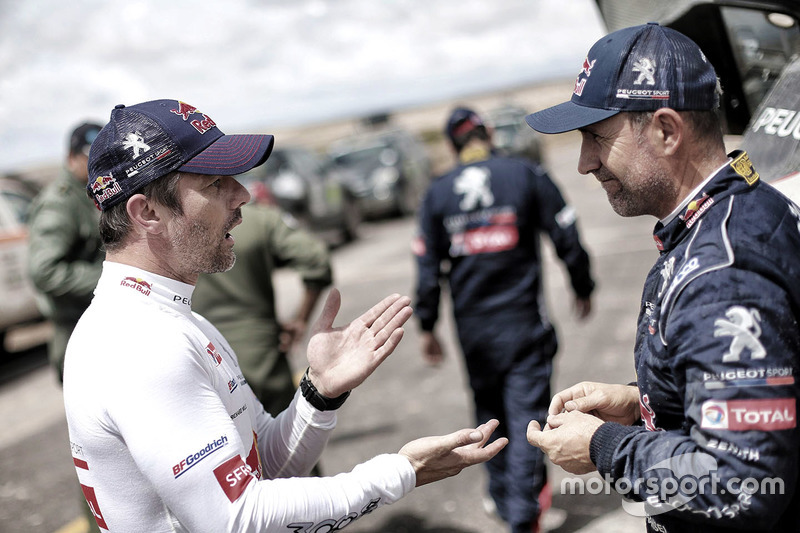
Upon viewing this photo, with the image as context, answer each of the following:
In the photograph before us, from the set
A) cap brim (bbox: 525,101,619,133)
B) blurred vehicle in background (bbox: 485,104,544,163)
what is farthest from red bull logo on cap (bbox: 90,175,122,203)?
blurred vehicle in background (bbox: 485,104,544,163)

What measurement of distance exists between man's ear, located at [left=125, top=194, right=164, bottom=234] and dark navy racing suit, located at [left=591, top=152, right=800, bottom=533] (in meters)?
1.37

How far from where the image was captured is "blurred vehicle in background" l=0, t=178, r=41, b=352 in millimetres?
8297

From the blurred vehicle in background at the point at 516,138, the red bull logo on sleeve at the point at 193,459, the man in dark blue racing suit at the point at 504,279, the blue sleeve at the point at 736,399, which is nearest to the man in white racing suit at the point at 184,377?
the red bull logo on sleeve at the point at 193,459

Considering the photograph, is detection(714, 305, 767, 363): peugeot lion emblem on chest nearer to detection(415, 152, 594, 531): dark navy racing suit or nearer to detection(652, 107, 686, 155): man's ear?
detection(652, 107, 686, 155): man's ear

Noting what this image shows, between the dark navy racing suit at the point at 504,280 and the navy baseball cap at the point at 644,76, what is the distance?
207 cm

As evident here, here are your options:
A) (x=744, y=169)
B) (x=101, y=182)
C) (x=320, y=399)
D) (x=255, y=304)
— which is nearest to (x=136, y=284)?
(x=101, y=182)

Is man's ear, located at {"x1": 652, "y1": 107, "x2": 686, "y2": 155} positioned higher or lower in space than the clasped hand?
higher

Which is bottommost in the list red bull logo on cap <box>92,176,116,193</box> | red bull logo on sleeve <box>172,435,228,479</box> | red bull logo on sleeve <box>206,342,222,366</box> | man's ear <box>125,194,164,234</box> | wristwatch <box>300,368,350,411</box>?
wristwatch <box>300,368,350,411</box>

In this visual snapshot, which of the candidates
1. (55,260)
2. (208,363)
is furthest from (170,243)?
(55,260)

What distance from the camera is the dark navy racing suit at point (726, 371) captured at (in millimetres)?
1495

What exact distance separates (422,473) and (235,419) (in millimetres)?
568

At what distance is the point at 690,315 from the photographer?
61.9 inches

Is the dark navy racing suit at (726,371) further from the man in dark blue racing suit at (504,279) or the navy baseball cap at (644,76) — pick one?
the man in dark blue racing suit at (504,279)

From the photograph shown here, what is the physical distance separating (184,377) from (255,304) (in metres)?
2.04
